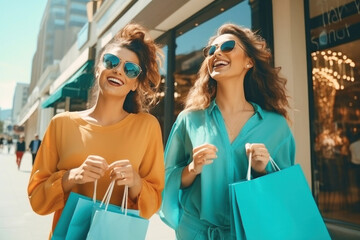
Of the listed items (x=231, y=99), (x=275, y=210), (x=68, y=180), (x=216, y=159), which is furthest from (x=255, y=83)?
(x=68, y=180)

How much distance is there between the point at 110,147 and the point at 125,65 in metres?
0.43

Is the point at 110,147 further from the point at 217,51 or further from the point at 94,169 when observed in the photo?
the point at 217,51

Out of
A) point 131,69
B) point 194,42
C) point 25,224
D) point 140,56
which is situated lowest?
point 25,224

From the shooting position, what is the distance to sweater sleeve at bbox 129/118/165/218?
4.37 feet

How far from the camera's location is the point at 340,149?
14.0ft

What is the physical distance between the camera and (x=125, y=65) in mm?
1455

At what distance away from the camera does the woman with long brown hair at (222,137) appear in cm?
141

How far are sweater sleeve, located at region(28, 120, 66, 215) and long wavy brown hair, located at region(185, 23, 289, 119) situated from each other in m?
0.80

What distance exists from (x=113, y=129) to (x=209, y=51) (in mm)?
758

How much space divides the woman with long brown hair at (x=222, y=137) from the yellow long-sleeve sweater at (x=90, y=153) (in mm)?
196

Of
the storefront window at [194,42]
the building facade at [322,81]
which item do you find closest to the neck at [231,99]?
the building facade at [322,81]

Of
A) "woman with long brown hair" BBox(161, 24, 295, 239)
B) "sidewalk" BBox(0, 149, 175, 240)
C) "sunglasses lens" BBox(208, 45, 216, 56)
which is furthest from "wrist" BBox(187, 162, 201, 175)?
"sidewalk" BBox(0, 149, 175, 240)

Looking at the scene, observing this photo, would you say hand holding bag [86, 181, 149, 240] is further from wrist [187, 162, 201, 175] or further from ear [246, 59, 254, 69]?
ear [246, 59, 254, 69]

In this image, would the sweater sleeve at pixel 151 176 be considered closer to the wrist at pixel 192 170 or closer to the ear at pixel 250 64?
the wrist at pixel 192 170
